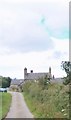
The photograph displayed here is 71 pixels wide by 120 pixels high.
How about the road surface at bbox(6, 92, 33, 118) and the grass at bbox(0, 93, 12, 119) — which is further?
Answer: the grass at bbox(0, 93, 12, 119)

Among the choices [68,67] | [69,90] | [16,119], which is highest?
[68,67]

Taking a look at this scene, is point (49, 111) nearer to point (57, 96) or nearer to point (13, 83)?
point (57, 96)

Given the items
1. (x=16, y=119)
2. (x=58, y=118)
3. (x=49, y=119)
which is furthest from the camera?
(x=16, y=119)

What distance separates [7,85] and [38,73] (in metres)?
16.4

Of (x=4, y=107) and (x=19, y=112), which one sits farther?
(x=4, y=107)

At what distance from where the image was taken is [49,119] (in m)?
18.7

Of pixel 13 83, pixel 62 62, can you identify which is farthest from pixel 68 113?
pixel 13 83

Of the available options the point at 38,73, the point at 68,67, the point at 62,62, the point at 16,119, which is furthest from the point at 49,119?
the point at 38,73

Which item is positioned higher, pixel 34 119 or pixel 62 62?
pixel 62 62

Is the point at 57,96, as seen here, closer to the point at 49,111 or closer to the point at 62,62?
the point at 49,111

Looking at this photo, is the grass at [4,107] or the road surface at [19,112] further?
the grass at [4,107]

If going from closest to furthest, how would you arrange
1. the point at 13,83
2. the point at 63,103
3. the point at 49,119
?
the point at 49,119 → the point at 63,103 → the point at 13,83

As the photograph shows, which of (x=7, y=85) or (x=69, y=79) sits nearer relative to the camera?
(x=69, y=79)

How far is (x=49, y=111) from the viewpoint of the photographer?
72.3ft
